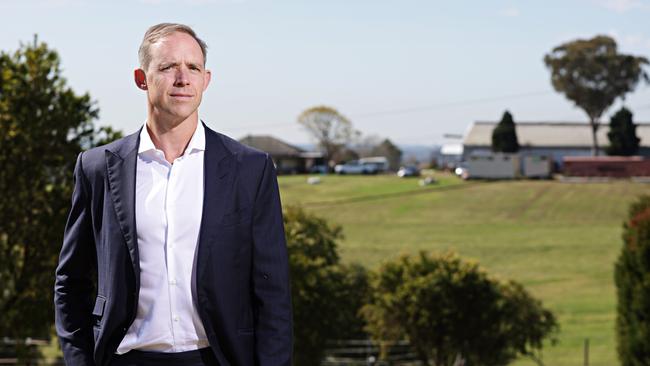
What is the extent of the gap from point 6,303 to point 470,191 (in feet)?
247

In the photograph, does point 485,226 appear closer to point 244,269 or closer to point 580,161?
point 580,161

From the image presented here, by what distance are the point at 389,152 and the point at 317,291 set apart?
11463cm

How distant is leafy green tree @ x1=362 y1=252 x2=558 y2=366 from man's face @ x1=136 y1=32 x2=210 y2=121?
29.0 meters

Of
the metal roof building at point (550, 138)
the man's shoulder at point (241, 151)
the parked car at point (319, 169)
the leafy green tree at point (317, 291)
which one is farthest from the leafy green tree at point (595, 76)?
the man's shoulder at point (241, 151)

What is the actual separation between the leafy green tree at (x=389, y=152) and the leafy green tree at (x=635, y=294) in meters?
108

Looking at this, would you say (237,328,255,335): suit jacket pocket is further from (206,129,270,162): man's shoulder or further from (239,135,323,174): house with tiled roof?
(239,135,323,174): house with tiled roof

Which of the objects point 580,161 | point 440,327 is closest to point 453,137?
point 580,161

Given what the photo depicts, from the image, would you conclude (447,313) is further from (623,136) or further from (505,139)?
(505,139)

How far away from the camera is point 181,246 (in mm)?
3588

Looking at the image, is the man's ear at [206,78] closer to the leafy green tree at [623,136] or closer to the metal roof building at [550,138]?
the leafy green tree at [623,136]

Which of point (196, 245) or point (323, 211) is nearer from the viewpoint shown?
point (196, 245)

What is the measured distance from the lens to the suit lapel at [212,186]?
3566 millimetres

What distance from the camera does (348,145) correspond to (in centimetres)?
12781

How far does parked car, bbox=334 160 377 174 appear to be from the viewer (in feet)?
375
